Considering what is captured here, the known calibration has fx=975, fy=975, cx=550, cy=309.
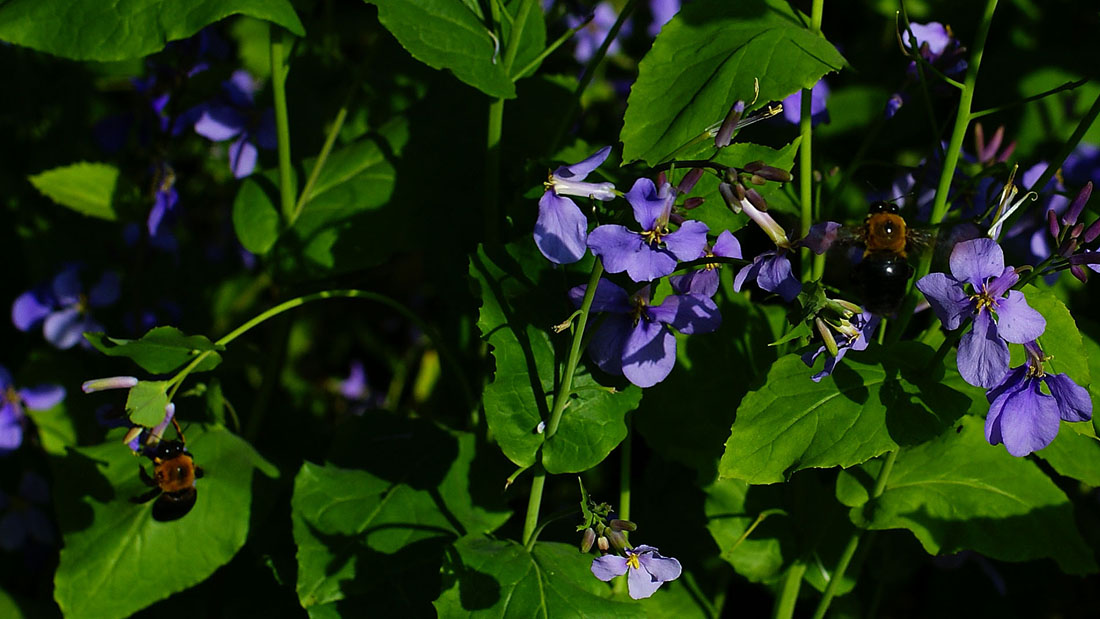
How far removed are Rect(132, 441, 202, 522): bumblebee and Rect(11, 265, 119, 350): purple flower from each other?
107 cm

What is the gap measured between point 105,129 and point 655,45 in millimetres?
2116

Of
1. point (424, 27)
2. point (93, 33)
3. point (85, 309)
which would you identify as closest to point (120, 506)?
point (85, 309)

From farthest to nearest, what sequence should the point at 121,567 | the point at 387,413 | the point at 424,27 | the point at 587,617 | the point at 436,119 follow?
the point at 436,119, the point at 387,413, the point at 121,567, the point at 424,27, the point at 587,617

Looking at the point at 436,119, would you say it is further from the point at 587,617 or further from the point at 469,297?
the point at 587,617

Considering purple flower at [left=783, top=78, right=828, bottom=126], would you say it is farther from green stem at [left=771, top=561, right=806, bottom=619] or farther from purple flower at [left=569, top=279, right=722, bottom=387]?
green stem at [left=771, top=561, right=806, bottom=619]

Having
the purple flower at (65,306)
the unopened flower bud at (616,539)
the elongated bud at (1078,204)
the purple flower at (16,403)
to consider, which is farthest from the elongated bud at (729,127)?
the purple flower at (16,403)

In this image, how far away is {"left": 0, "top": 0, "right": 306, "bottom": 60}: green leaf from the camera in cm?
202

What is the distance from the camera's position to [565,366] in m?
2.09

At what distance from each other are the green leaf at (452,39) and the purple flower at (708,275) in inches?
22.0

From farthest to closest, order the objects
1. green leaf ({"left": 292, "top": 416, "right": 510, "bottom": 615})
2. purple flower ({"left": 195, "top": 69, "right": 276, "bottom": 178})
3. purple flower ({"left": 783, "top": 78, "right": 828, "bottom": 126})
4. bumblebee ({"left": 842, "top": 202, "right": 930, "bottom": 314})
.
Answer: purple flower ({"left": 195, "top": 69, "right": 276, "bottom": 178}) < purple flower ({"left": 783, "top": 78, "right": 828, "bottom": 126}) < green leaf ({"left": 292, "top": 416, "right": 510, "bottom": 615}) < bumblebee ({"left": 842, "top": 202, "right": 930, "bottom": 314})

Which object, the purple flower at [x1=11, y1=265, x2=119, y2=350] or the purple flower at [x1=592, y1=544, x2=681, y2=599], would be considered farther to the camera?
the purple flower at [x1=11, y1=265, x2=119, y2=350]

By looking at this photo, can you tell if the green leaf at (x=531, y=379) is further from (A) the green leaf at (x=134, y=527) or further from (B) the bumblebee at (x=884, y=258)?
(A) the green leaf at (x=134, y=527)

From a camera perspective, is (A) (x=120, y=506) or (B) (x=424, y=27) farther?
(A) (x=120, y=506)

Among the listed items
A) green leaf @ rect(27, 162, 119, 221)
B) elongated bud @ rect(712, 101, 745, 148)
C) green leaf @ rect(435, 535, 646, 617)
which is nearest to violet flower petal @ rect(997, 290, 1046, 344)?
elongated bud @ rect(712, 101, 745, 148)
